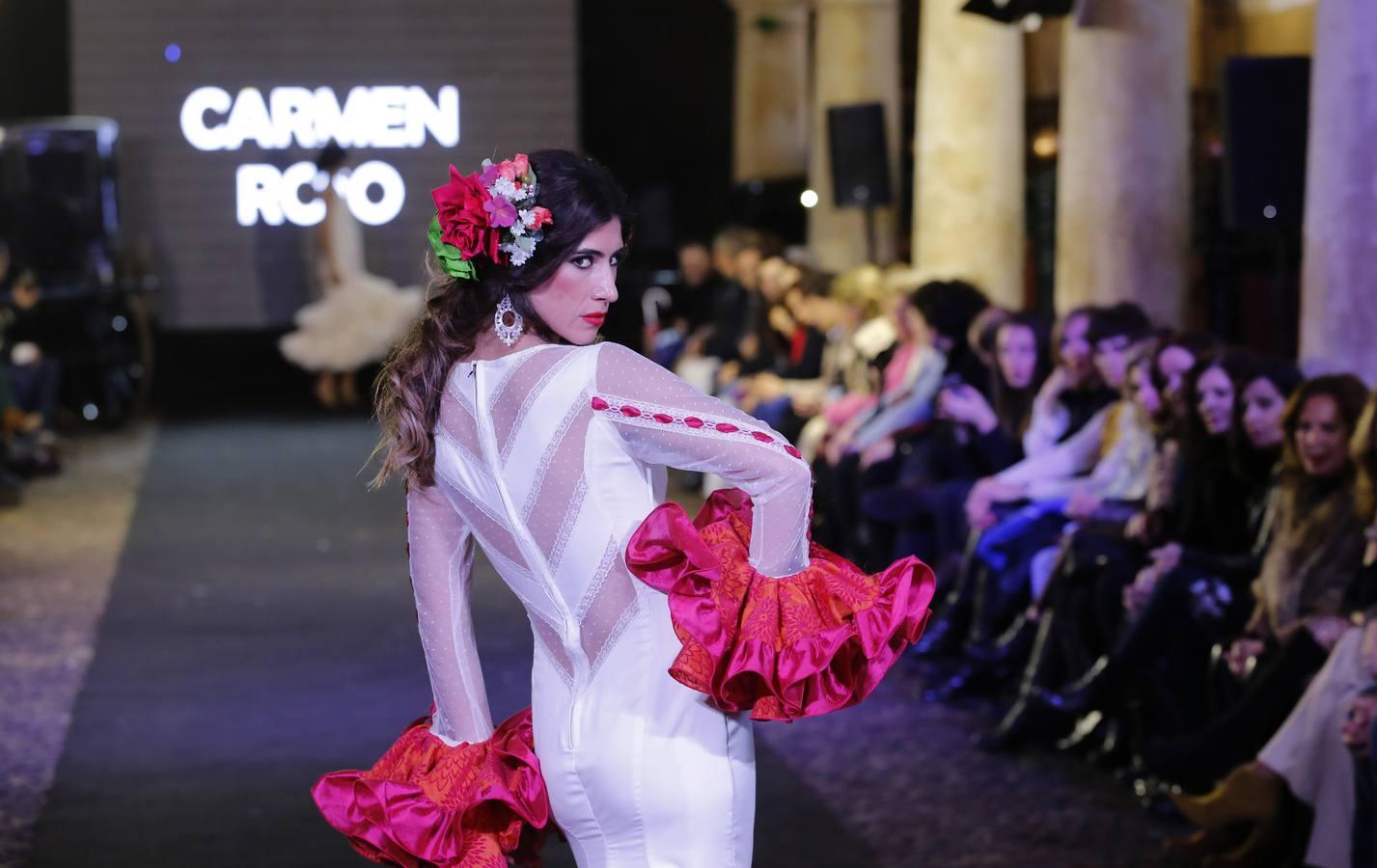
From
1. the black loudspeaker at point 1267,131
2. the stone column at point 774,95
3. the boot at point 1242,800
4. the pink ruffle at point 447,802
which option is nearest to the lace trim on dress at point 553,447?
the pink ruffle at point 447,802

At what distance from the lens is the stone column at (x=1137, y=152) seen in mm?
6805

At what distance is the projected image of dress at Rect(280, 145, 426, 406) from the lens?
1245 centimetres

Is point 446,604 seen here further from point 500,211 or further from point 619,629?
point 500,211

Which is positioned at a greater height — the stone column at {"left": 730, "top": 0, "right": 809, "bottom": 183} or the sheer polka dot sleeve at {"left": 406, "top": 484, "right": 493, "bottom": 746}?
the stone column at {"left": 730, "top": 0, "right": 809, "bottom": 183}

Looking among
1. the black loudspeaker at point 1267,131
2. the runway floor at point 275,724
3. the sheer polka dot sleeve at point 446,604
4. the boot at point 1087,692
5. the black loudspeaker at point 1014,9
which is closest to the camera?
the sheer polka dot sleeve at point 446,604

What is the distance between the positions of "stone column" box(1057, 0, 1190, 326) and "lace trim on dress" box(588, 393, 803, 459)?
16.9 feet

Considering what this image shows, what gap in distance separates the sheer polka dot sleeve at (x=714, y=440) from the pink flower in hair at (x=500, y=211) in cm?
17

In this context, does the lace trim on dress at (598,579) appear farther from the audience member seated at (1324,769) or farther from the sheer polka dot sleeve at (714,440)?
the audience member seated at (1324,769)

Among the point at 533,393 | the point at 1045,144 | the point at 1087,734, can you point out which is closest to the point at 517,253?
the point at 533,393

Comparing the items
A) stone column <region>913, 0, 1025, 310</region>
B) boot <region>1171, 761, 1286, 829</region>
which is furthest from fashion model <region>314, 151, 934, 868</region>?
stone column <region>913, 0, 1025, 310</region>

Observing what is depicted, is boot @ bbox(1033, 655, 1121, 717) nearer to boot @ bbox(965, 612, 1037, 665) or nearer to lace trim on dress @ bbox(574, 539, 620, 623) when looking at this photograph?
boot @ bbox(965, 612, 1037, 665)

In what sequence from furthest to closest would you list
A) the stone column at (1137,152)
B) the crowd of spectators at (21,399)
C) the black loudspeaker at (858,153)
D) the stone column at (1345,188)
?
1. the black loudspeaker at (858,153)
2. the crowd of spectators at (21,399)
3. the stone column at (1137,152)
4. the stone column at (1345,188)

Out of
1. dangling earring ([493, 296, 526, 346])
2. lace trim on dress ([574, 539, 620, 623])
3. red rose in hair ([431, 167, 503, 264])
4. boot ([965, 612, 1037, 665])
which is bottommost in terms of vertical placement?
boot ([965, 612, 1037, 665])

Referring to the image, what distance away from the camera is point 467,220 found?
2.02 metres
